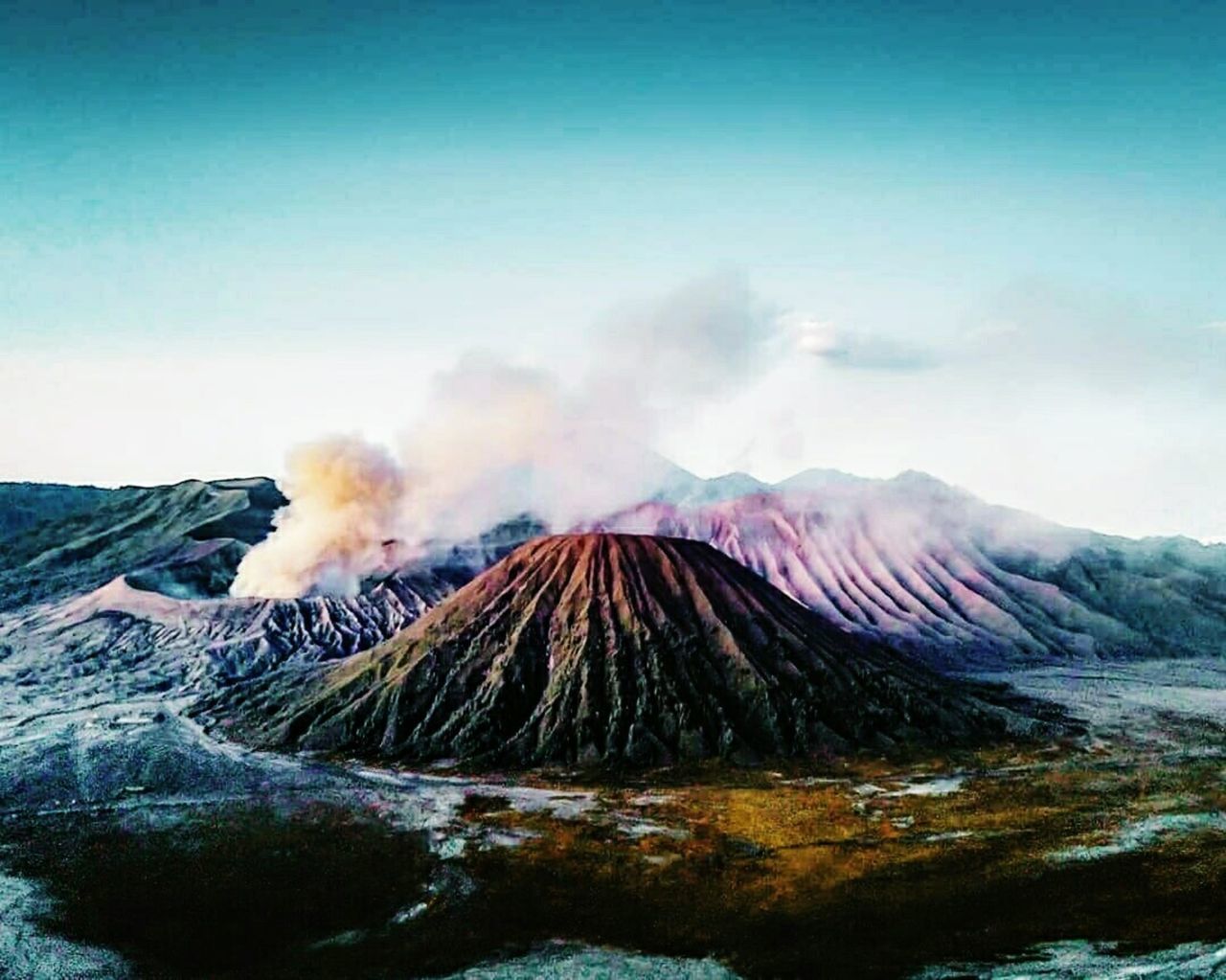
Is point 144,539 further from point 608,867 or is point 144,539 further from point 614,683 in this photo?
point 608,867

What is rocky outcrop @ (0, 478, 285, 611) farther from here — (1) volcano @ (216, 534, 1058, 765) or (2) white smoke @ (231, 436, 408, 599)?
(1) volcano @ (216, 534, 1058, 765)

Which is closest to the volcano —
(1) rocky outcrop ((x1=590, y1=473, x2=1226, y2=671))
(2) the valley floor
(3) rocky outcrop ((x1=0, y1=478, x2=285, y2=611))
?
(2) the valley floor

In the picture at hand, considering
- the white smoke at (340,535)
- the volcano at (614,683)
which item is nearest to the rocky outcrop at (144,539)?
the white smoke at (340,535)

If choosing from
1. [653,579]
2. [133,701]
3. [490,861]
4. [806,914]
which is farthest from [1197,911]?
[133,701]

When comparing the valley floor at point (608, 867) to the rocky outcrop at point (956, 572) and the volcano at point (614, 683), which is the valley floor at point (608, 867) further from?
the rocky outcrop at point (956, 572)

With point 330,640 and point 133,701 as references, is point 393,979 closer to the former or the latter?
point 133,701
